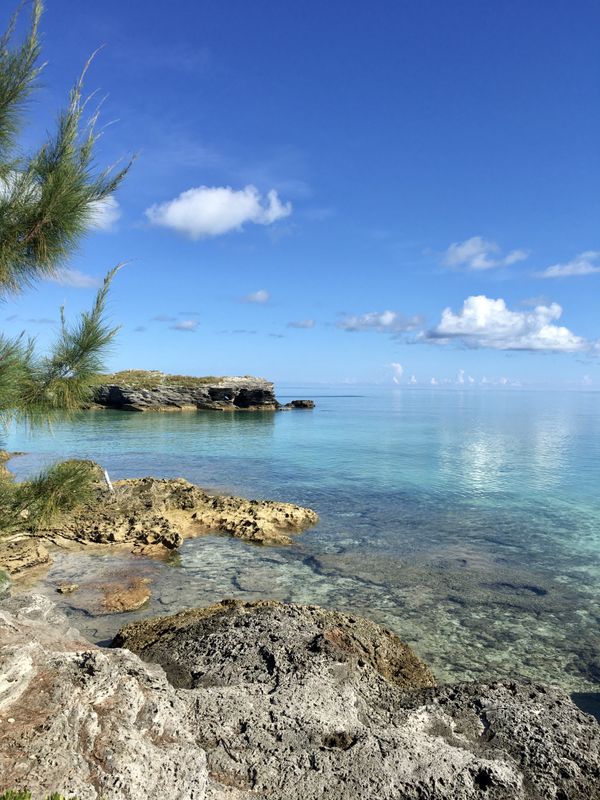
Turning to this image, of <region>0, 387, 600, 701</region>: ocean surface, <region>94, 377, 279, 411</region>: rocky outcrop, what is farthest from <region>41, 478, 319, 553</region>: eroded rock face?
<region>94, 377, 279, 411</region>: rocky outcrop

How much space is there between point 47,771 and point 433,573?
1460 cm

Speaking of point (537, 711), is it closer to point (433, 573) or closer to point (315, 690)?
point (315, 690)

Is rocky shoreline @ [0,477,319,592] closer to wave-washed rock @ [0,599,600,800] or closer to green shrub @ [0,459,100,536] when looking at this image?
green shrub @ [0,459,100,536]

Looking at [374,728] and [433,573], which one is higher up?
[374,728]

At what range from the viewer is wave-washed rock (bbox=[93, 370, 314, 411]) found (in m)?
95.2

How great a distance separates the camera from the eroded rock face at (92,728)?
510cm

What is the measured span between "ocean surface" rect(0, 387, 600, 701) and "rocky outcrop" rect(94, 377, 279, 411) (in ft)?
160

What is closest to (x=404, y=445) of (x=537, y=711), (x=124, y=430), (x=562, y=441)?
(x=562, y=441)

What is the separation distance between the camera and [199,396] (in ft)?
331

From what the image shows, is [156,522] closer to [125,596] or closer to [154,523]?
[154,523]

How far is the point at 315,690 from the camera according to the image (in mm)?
7285

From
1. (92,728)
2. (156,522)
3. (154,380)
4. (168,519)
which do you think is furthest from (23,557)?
(154,380)

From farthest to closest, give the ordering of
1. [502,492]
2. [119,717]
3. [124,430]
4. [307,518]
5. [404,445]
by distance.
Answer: [124,430], [404,445], [502,492], [307,518], [119,717]

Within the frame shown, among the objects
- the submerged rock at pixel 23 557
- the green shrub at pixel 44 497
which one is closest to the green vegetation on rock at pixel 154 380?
the submerged rock at pixel 23 557
